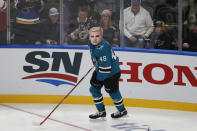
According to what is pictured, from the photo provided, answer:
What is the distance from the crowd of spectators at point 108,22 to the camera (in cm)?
609

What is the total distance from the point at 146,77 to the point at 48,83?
4.57 ft

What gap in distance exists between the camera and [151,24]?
20.5ft

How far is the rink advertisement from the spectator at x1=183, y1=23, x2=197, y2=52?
0.14 metres

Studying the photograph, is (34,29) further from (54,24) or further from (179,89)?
(179,89)

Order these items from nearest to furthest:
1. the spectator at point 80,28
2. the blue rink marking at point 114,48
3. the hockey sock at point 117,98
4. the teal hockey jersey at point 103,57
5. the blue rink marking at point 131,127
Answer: the blue rink marking at point 131,127 → the teal hockey jersey at point 103,57 → the hockey sock at point 117,98 → the blue rink marking at point 114,48 → the spectator at point 80,28

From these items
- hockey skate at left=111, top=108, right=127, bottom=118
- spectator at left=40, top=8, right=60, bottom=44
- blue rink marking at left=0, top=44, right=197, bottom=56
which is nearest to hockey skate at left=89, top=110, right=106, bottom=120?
hockey skate at left=111, top=108, right=127, bottom=118

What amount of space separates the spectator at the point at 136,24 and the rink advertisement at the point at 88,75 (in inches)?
7.3

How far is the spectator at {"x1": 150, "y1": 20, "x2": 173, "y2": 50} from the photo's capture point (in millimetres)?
6156

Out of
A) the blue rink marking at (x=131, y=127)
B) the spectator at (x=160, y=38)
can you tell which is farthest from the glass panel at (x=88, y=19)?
the blue rink marking at (x=131, y=127)

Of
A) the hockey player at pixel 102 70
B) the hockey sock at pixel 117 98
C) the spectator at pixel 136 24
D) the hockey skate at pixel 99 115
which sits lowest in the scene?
the hockey skate at pixel 99 115

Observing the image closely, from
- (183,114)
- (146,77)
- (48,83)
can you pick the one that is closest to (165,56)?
(146,77)

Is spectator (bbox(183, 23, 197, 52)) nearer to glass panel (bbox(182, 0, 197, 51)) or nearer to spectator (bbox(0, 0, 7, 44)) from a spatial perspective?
glass panel (bbox(182, 0, 197, 51))

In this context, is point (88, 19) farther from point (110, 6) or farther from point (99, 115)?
point (99, 115)

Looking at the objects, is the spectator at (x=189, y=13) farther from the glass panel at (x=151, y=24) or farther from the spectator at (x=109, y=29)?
the spectator at (x=109, y=29)
